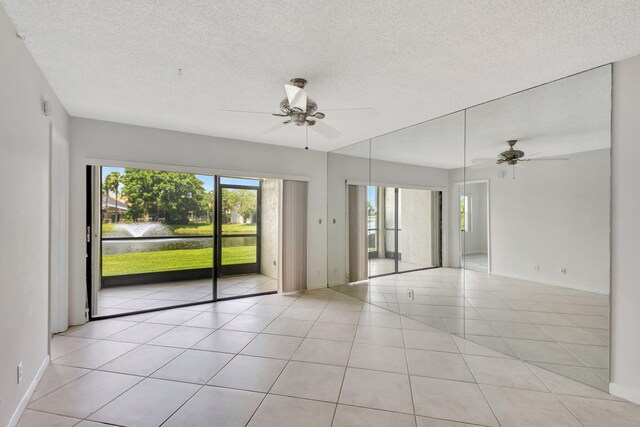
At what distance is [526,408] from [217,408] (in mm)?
2205

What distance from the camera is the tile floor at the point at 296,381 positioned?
1.99 metres

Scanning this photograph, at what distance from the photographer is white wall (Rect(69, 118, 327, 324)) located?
359 cm

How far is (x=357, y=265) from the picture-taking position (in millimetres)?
4934

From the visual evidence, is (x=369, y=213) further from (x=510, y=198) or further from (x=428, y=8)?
(x=428, y=8)

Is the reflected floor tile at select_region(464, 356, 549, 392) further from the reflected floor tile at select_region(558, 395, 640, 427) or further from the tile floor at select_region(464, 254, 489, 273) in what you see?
the tile floor at select_region(464, 254, 489, 273)

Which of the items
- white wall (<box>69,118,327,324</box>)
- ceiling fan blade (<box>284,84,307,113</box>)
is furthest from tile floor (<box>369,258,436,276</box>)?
ceiling fan blade (<box>284,84,307,113</box>)

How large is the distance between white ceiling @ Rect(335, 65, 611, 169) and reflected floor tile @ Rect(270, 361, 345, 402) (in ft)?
8.56

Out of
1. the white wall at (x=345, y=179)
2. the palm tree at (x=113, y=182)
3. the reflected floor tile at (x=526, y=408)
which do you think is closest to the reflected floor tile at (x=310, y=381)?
the reflected floor tile at (x=526, y=408)

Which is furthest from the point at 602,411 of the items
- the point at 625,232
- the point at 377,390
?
the point at 377,390

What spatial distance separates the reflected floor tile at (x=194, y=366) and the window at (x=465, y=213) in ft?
9.30

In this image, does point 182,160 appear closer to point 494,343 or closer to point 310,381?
point 310,381

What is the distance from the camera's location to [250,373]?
2.54 metres

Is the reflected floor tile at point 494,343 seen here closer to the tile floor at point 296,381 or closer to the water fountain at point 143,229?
the tile floor at point 296,381

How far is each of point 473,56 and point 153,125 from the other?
3824 mm
